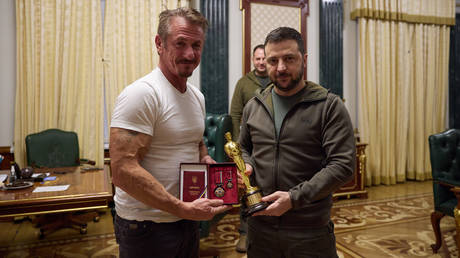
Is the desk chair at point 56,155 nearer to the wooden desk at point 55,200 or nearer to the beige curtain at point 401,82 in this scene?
the wooden desk at point 55,200

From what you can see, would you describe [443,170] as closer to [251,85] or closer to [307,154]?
[251,85]

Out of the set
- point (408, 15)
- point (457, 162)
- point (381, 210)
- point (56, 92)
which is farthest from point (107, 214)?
point (408, 15)

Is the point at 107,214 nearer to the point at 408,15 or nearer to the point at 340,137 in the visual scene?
the point at 340,137

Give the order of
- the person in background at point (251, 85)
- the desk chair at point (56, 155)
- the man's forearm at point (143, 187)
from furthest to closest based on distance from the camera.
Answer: the desk chair at point (56, 155)
the person in background at point (251, 85)
the man's forearm at point (143, 187)

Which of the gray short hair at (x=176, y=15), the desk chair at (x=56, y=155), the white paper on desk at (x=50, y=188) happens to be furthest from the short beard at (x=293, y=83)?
the desk chair at (x=56, y=155)

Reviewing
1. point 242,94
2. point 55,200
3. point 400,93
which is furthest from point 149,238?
point 400,93

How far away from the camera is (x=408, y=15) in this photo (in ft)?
16.7

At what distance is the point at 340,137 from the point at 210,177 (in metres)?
0.53

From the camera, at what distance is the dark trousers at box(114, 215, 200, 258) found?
117 cm

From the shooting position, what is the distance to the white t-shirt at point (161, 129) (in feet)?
3.51

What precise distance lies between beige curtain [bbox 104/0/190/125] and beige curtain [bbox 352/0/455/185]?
9.84ft

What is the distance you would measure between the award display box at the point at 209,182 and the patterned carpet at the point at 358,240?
1.67 m

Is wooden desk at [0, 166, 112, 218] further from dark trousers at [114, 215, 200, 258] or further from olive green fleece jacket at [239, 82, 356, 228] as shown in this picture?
olive green fleece jacket at [239, 82, 356, 228]

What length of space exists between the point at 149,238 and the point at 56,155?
2.94 m
